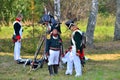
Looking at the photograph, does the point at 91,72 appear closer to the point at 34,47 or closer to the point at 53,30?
the point at 53,30

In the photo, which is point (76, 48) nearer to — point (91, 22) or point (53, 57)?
point (53, 57)

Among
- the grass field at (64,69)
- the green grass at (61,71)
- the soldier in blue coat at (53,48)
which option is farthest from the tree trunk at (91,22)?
the soldier in blue coat at (53,48)

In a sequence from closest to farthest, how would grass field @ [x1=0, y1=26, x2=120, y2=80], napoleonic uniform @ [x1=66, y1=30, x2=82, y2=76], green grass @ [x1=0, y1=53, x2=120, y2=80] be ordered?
green grass @ [x1=0, y1=53, x2=120, y2=80] → grass field @ [x1=0, y1=26, x2=120, y2=80] → napoleonic uniform @ [x1=66, y1=30, x2=82, y2=76]

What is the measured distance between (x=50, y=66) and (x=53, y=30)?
116 cm

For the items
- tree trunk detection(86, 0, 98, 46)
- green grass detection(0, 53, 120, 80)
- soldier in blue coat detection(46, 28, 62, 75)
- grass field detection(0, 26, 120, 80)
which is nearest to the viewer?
green grass detection(0, 53, 120, 80)

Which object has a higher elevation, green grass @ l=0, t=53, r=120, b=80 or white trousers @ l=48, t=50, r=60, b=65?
white trousers @ l=48, t=50, r=60, b=65

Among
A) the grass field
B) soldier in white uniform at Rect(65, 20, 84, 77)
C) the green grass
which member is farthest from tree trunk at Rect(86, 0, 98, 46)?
soldier in white uniform at Rect(65, 20, 84, 77)

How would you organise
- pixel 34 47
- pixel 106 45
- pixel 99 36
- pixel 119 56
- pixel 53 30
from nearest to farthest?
pixel 53 30 < pixel 119 56 < pixel 34 47 < pixel 106 45 < pixel 99 36

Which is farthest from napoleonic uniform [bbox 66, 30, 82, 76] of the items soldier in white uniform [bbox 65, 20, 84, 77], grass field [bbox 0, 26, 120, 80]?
grass field [bbox 0, 26, 120, 80]

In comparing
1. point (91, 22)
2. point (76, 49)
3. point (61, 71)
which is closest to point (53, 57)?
point (76, 49)

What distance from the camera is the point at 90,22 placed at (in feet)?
73.2

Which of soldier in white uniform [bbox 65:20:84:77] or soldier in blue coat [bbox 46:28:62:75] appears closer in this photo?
soldier in white uniform [bbox 65:20:84:77]

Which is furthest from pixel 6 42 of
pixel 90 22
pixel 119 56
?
pixel 119 56

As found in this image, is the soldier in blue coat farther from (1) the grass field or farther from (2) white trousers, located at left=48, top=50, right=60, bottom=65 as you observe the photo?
(1) the grass field
